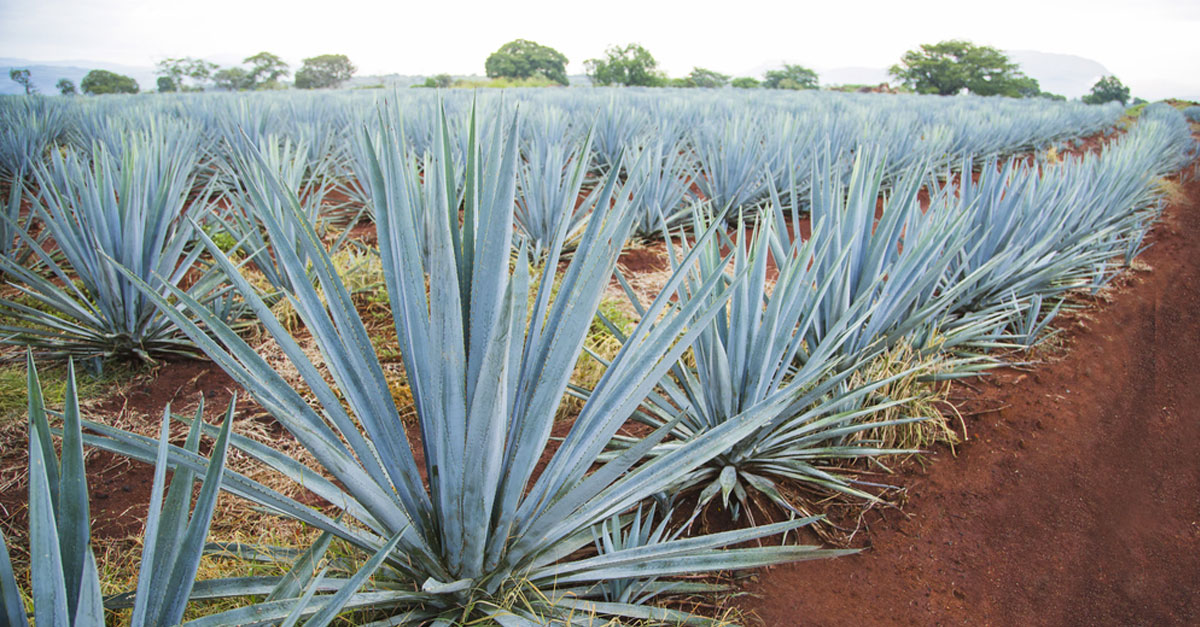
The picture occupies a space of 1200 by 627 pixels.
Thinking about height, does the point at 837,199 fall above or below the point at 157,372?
above

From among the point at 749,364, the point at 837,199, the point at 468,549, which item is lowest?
the point at 468,549

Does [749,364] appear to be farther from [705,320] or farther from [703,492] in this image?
[705,320]

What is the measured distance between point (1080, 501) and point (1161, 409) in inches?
42.0

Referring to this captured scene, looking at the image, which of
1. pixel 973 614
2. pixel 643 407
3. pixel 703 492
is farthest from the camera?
pixel 643 407

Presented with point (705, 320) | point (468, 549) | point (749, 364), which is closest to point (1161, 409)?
point (749, 364)

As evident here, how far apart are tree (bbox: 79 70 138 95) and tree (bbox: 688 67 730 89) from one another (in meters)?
37.4

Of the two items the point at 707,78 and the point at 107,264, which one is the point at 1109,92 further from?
the point at 107,264

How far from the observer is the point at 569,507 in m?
1.24

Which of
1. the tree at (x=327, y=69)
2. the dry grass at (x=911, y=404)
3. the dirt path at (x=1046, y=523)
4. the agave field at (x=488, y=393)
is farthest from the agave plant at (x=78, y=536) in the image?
the tree at (x=327, y=69)

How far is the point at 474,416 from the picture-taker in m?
1.07

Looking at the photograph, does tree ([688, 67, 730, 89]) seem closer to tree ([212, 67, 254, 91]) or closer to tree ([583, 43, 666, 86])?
tree ([583, 43, 666, 86])

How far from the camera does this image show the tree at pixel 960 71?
140 ft

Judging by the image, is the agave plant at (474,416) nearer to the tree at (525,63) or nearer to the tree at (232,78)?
the tree at (232,78)

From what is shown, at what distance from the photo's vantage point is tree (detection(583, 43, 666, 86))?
4381 centimetres
